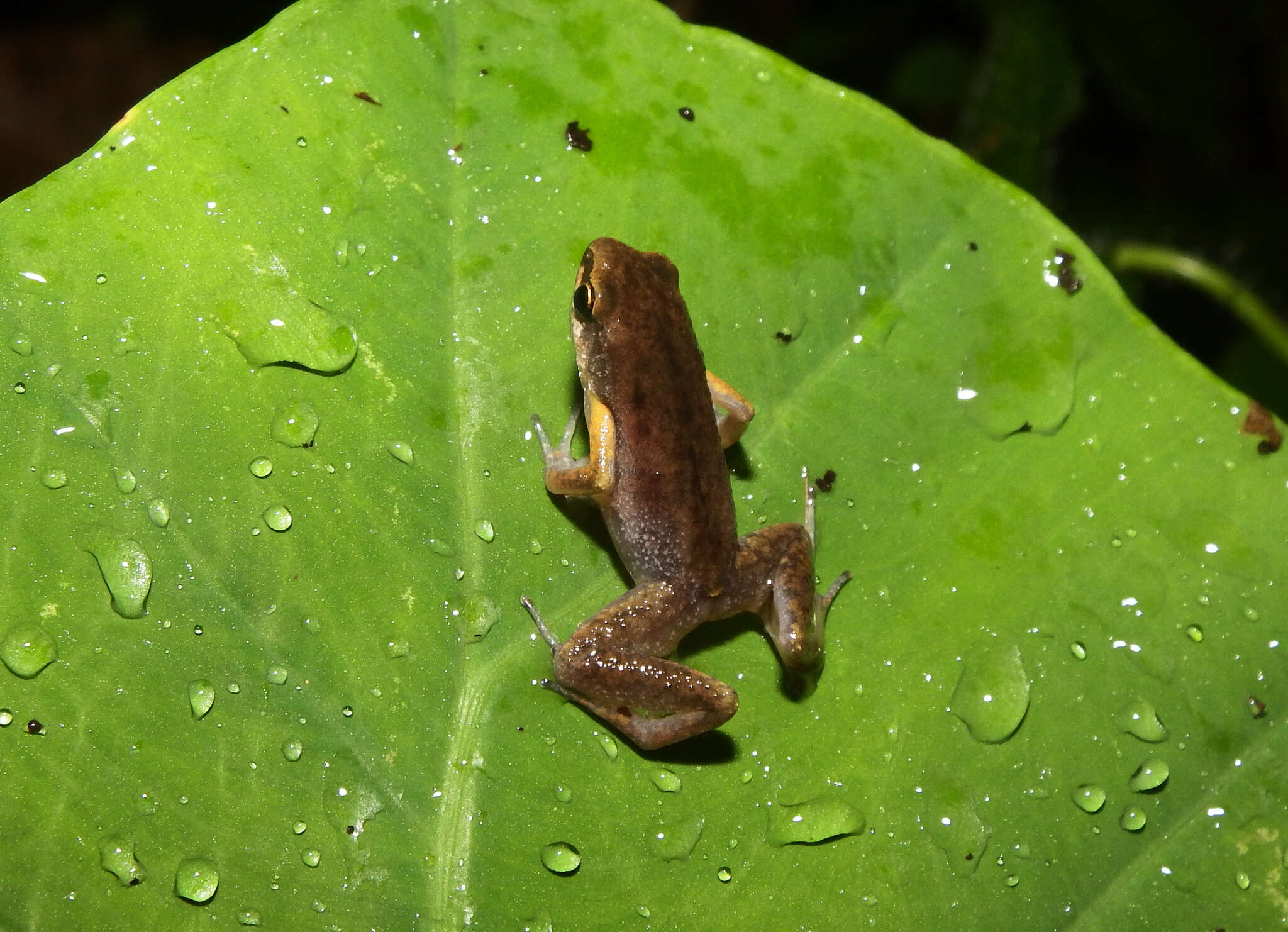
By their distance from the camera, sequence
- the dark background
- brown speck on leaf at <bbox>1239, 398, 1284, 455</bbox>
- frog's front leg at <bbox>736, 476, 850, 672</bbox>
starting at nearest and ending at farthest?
frog's front leg at <bbox>736, 476, 850, 672</bbox> < brown speck on leaf at <bbox>1239, 398, 1284, 455</bbox> < the dark background

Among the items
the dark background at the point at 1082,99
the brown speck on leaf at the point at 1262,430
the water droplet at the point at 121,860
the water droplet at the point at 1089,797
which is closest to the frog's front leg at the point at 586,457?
the water droplet at the point at 121,860

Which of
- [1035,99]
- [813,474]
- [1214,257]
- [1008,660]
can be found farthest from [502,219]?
[1214,257]

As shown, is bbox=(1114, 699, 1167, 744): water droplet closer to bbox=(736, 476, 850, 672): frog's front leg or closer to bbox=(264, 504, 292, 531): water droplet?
bbox=(736, 476, 850, 672): frog's front leg

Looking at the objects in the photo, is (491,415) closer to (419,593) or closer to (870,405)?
(419,593)

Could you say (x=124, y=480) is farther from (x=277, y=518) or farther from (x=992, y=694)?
(x=992, y=694)

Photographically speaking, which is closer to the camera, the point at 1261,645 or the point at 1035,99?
the point at 1261,645

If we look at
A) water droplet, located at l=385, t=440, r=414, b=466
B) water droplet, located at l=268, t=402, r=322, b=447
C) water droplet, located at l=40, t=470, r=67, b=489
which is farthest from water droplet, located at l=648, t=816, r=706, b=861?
water droplet, located at l=40, t=470, r=67, b=489
